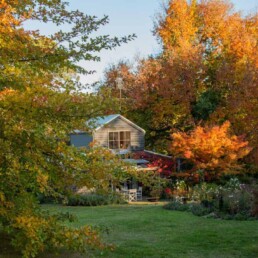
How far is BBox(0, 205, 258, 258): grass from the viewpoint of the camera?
9.95 metres

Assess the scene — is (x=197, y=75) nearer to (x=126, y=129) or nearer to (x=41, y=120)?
(x=126, y=129)

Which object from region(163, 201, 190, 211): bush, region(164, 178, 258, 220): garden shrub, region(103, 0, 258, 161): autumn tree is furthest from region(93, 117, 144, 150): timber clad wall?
region(164, 178, 258, 220): garden shrub

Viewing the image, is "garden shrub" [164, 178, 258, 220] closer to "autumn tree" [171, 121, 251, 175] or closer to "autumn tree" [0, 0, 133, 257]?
"autumn tree" [171, 121, 251, 175]

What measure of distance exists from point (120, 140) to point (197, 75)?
24.0 feet

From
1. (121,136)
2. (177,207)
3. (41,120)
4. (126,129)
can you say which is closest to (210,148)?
(177,207)

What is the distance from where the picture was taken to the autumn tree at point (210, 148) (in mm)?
24516

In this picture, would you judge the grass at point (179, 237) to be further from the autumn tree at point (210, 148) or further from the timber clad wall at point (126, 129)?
the timber clad wall at point (126, 129)

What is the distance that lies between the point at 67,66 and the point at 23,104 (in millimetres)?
1693

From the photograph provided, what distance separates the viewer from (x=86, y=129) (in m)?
7.73

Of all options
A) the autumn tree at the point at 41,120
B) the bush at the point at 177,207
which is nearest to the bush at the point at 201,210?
the bush at the point at 177,207

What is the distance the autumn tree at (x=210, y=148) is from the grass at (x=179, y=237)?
8340 mm

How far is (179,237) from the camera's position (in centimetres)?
1201

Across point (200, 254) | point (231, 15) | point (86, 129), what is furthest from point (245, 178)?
point (86, 129)

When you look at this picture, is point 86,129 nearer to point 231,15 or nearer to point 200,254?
point 200,254
